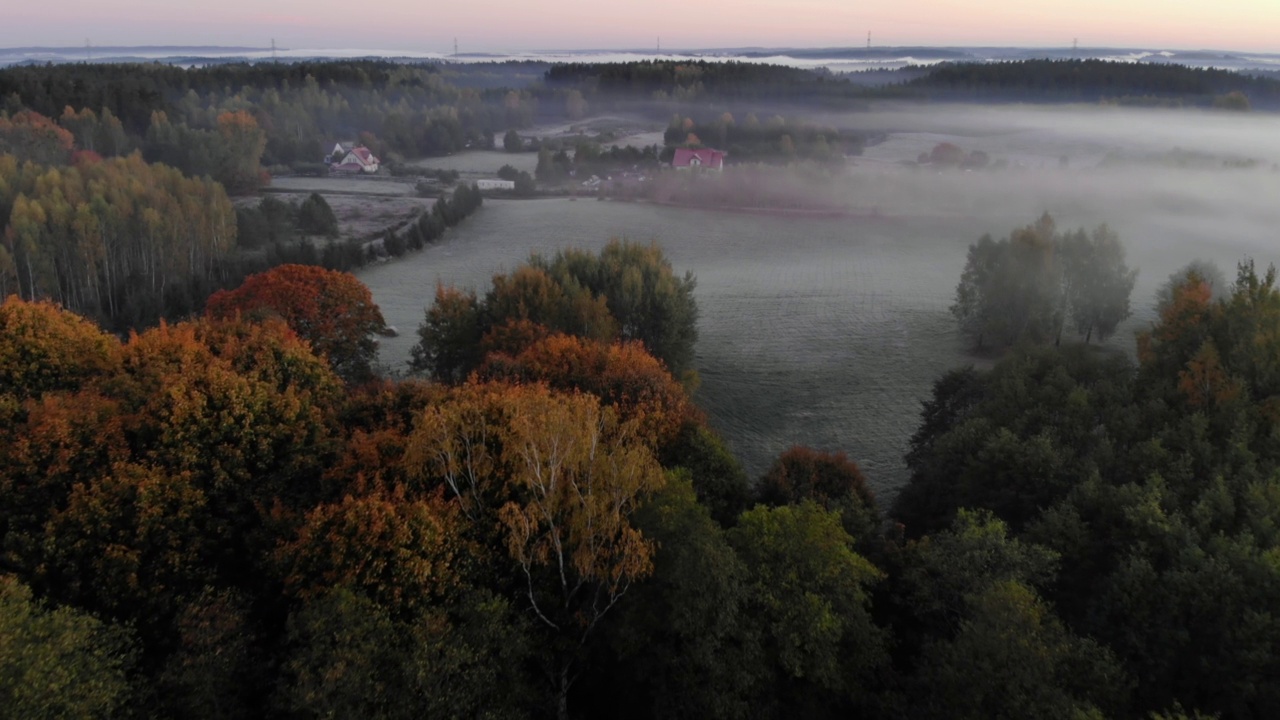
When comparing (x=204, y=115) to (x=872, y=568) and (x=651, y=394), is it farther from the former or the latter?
(x=872, y=568)

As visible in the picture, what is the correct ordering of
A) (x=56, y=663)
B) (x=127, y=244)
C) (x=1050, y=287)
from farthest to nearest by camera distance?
(x=127, y=244) → (x=1050, y=287) → (x=56, y=663)

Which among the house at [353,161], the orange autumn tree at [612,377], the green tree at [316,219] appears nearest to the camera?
the orange autumn tree at [612,377]

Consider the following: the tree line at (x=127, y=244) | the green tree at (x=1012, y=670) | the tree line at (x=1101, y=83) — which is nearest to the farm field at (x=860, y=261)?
the tree line at (x=1101, y=83)

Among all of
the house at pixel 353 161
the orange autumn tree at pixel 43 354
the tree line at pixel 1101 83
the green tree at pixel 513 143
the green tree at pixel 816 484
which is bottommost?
the green tree at pixel 816 484

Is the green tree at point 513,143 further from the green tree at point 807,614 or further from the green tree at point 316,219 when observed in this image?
the green tree at point 807,614

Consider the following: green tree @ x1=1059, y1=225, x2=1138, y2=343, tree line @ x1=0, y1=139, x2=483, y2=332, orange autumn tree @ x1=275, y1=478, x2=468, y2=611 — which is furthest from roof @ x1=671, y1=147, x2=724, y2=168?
orange autumn tree @ x1=275, y1=478, x2=468, y2=611

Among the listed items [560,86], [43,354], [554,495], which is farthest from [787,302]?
[560,86]

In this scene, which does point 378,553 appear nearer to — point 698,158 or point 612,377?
point 612,377
